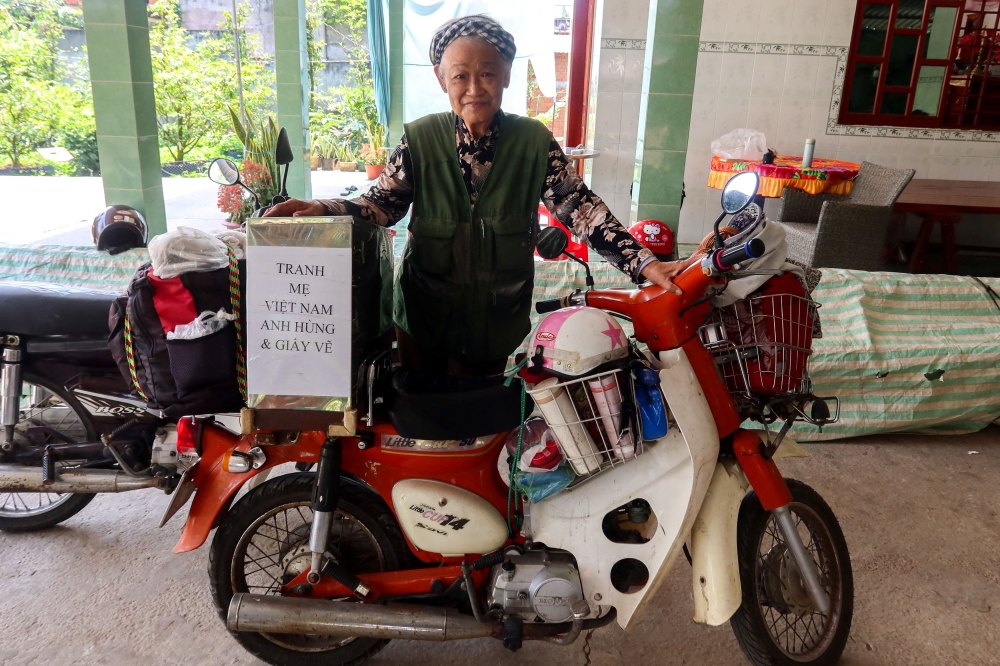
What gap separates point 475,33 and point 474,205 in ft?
1.31

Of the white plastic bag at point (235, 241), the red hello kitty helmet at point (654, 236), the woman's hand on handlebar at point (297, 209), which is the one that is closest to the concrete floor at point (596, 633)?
the white plastic bag at point (235, 241)

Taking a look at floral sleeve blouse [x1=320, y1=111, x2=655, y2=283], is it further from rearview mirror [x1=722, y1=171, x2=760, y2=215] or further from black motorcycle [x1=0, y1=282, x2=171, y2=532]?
black motorcycle [x1=0, y1=282, x2=171, y2=532]

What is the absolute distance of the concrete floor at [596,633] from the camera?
175 cm

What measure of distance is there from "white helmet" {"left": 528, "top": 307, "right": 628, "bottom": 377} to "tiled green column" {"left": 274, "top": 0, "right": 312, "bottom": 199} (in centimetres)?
436

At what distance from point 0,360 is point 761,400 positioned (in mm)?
2008

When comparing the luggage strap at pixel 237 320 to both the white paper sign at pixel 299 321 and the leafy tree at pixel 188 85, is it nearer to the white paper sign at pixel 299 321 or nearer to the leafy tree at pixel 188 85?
the white paper sign at pixel 299 321

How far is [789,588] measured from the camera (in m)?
1.62

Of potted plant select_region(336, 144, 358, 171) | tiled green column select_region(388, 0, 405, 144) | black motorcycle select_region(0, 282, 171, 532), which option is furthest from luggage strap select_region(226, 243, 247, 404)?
potted plant select_region(336, 144, 358, 171)

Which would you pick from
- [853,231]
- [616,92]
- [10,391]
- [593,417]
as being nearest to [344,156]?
[616,92]

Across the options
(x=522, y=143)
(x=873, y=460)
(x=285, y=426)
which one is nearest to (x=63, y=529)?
(x=285, y=426)

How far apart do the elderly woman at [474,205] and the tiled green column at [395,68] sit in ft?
20.8

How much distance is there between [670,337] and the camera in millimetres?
1436

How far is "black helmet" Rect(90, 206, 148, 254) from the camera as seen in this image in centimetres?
316

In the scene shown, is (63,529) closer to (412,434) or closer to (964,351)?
(412,434)
